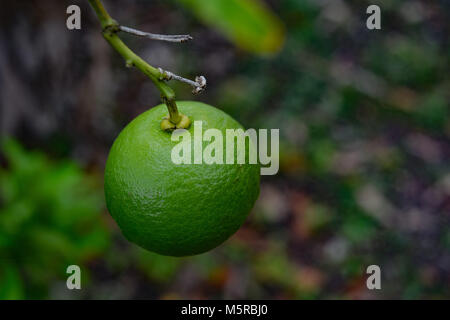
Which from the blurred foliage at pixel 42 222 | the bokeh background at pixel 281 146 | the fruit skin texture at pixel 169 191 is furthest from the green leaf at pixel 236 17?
the blurred foliage at pixel 42 222

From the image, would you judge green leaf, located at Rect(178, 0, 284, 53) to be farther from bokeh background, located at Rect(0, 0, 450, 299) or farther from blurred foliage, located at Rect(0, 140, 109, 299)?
blurred foliage, located at Rect(0, 140, 109, 299)

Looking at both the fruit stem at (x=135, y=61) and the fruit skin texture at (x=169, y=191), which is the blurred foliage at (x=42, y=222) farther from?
the fruit stem at (x=135, y=61)

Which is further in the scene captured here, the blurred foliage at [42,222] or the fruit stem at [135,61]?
the blurred foliage at [42,222]

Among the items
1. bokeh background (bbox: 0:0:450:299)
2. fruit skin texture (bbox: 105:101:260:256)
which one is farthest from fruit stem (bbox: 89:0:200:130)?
bokeh background (bbox: 0:0:450:299)

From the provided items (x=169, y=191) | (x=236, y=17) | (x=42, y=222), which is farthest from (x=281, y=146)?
(x=169, y=191)

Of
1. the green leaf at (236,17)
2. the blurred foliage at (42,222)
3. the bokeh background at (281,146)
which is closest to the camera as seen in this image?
the green leaf at (236,17)

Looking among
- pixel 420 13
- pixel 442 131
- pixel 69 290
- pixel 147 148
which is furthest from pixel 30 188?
pixel 420 13

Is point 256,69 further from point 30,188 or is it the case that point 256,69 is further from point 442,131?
point 30,188

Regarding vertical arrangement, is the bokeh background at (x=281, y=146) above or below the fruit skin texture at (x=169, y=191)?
above
